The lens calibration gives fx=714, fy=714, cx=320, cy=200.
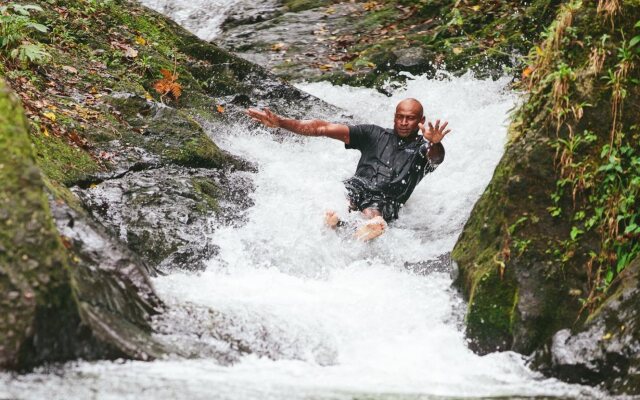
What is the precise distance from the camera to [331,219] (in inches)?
292

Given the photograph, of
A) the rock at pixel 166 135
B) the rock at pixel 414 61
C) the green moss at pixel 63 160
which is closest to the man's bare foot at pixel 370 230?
the rock at pixel 166 135

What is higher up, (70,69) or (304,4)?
(304,4)

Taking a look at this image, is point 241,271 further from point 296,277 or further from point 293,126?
point 293,126

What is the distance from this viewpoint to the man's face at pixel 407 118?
7.96 metres

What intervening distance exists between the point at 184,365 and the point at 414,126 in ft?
15.5

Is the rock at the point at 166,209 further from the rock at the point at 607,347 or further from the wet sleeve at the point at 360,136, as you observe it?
the rock at the point at 607,347

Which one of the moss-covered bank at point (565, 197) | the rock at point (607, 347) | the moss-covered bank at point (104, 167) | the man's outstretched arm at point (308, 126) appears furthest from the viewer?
the man's outstretched arm at point (308, 126)

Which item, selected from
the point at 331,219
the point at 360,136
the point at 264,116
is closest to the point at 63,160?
the point at 264,116

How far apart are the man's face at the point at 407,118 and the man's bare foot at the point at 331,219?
1.34 m

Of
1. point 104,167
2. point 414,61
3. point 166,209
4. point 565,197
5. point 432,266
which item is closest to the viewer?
point 565,197

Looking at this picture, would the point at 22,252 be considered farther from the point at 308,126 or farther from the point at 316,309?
the point at 308,126

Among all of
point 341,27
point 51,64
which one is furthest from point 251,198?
point 341,27

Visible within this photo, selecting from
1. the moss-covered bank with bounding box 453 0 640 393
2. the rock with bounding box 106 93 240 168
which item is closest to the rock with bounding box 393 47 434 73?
the rock with bounding box 106 93 240 168

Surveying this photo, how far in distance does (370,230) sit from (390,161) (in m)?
1.05
